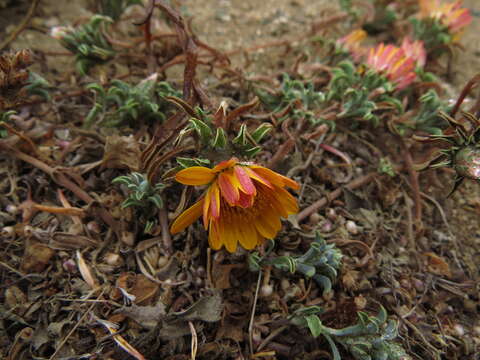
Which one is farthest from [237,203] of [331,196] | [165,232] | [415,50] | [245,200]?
[415,50]

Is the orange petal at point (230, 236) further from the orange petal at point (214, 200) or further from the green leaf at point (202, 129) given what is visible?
the green leaf at point (202, 129)

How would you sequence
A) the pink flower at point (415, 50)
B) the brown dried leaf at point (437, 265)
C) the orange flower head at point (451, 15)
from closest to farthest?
1. the brown dried leaf at point (437, 265)
2. the pink flower at point (415, 50)
3. the orange flower head at point (451, 15)

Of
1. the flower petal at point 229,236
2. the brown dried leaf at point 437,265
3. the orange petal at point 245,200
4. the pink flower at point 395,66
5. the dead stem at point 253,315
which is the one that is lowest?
the dead stem at point 253,315

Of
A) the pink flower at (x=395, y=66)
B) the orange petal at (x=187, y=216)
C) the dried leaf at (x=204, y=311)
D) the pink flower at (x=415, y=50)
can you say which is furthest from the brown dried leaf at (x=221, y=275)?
the pink flower at (x=415, y=50)

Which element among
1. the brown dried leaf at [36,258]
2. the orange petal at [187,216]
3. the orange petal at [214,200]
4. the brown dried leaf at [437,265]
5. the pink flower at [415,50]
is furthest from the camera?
the pink flower at [415,50]

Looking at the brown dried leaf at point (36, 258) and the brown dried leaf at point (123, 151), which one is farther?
the brown dried leaf at point (123, 151)

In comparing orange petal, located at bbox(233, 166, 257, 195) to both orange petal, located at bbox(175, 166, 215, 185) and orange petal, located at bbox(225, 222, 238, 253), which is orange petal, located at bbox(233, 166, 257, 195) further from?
orange petal, located at bbox(225, 222, 238, 253)
